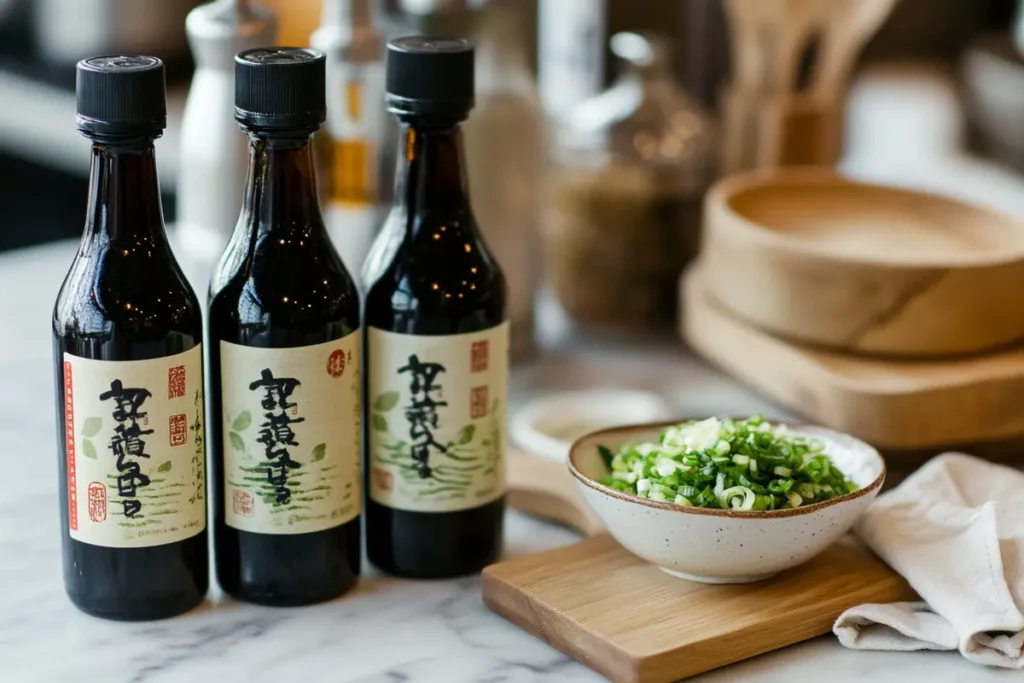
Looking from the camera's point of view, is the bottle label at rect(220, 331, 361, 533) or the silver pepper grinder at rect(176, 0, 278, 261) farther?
the silver pepper grinder at rect(176, 0, 278, 261)

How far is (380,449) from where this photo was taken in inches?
36.4

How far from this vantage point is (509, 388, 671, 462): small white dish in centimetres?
116

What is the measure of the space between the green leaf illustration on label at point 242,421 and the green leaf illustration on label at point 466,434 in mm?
139

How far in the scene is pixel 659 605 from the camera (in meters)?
0.88

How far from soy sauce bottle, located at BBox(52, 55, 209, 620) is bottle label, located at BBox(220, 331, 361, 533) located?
0.9 inches

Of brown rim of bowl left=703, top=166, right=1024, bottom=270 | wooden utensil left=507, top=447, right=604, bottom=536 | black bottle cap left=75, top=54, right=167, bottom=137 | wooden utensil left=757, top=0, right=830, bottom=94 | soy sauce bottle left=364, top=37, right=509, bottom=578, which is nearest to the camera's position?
black bottle cap left=75, top=54, right=167, bottom=137

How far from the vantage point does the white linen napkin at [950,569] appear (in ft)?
2.82

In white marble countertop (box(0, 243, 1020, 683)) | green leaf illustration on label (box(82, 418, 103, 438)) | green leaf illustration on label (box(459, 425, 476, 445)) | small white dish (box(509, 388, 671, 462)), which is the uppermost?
green leaf illustration on label (box(82, 418, 103, 438))

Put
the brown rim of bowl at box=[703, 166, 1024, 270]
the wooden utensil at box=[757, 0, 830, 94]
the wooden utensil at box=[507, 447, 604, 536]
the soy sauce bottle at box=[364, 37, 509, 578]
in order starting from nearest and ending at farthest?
the soy sauce bottle at box=[364, 37, 509, 578]
the wooden utensil at box=[507, 447, 604, 536]
the brown rim of bowl at box=[703, 166, 1024, 270]
the wooden utensil at box=[757, 0, 830, 94]

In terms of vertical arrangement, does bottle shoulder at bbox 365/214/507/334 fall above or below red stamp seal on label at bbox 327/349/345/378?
above

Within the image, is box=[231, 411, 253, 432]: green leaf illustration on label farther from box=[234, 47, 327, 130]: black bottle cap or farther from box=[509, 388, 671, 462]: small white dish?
box=[509, 388, 671, 462]: small white dish

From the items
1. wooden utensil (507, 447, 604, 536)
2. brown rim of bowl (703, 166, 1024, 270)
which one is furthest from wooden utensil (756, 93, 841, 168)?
wooden utensil (507, 447, 604, 536)

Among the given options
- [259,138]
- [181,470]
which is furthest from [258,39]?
[181,470]

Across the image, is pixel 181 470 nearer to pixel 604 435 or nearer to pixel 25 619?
pixel 25 619
